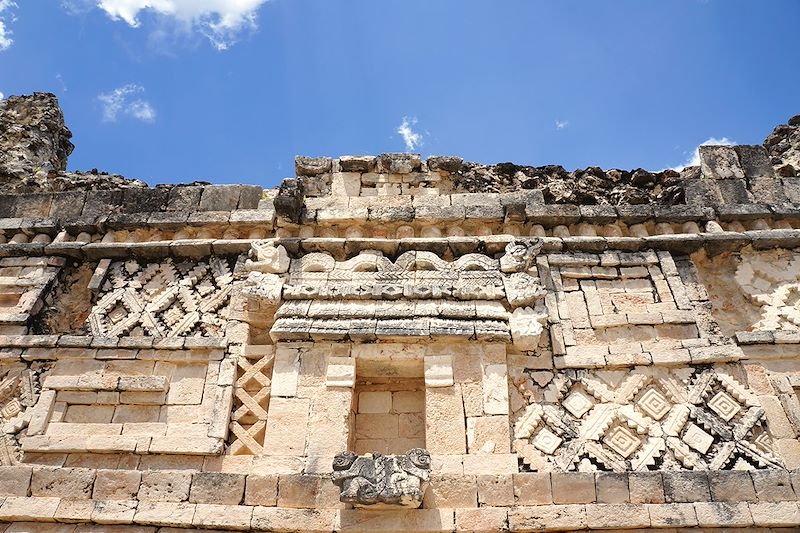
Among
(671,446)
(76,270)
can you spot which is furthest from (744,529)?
(76,270)

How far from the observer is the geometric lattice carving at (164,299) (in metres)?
6.19

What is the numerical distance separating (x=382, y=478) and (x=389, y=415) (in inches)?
45.7

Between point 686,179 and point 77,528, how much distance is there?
680 centimetres

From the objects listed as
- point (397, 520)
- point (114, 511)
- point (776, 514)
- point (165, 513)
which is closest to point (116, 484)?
point (114, 511)

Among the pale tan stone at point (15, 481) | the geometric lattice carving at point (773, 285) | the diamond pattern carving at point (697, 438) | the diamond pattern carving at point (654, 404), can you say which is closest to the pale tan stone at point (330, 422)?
the pale tan stone at point (15, 481)

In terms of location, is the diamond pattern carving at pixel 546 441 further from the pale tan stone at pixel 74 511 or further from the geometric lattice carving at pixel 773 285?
the pale tan stone at pixel 74 511

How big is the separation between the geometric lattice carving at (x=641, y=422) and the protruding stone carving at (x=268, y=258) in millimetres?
2592

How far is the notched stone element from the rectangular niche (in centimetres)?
83

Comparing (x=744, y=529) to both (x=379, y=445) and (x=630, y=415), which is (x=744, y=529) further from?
(x=379, y=445)

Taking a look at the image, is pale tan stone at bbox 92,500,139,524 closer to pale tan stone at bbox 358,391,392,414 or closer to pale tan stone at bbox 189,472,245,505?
pale tan stone at bbox 189,472,245,505

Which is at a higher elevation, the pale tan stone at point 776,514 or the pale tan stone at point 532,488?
the pale tan stone at point 532,488

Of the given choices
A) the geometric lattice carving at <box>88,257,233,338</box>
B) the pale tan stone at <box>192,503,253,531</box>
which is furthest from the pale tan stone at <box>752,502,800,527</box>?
the geometric lattice carving at <box>88,257,233,338</box>

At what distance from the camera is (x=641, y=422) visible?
5.38m

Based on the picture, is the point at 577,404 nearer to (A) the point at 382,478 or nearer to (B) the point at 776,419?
(B) the point at 776,419
